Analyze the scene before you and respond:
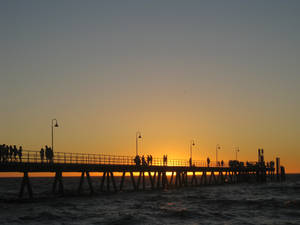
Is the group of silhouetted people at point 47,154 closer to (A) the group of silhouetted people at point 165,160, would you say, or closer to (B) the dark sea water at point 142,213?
(B) the dark sea water at point 142,213

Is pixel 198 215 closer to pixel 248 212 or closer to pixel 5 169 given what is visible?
pixel 248 212

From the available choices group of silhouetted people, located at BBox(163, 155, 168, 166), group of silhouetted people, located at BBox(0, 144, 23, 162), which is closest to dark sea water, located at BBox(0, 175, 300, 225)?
group of silhouetted people, located at BBox(0, 144, 23, 162)

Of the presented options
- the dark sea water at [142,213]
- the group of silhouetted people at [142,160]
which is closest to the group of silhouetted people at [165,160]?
the group of silhouetted people at [142,160]

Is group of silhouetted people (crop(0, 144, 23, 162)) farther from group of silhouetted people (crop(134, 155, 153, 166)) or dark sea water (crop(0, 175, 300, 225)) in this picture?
group of silhouetted people (crop(134, 155, 153, 166))

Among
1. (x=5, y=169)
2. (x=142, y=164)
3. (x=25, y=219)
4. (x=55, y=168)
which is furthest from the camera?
(x=142, y=164)

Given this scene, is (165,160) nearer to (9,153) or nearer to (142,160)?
(142,160)

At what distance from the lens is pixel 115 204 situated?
4206 cm

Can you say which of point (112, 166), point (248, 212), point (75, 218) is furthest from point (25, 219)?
point (112, 166)

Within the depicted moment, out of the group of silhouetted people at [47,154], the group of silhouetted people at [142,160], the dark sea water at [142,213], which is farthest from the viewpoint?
the group of silhouetted people at [142,160]

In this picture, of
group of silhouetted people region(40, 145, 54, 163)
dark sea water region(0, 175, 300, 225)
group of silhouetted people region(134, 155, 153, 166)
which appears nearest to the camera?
dark sea water region(0, 175, 300, 225)

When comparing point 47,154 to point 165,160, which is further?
point 165,160

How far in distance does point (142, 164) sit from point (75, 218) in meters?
30.8

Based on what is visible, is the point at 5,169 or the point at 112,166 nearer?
the point at 5,169

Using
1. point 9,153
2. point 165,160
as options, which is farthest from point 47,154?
point 165,160
